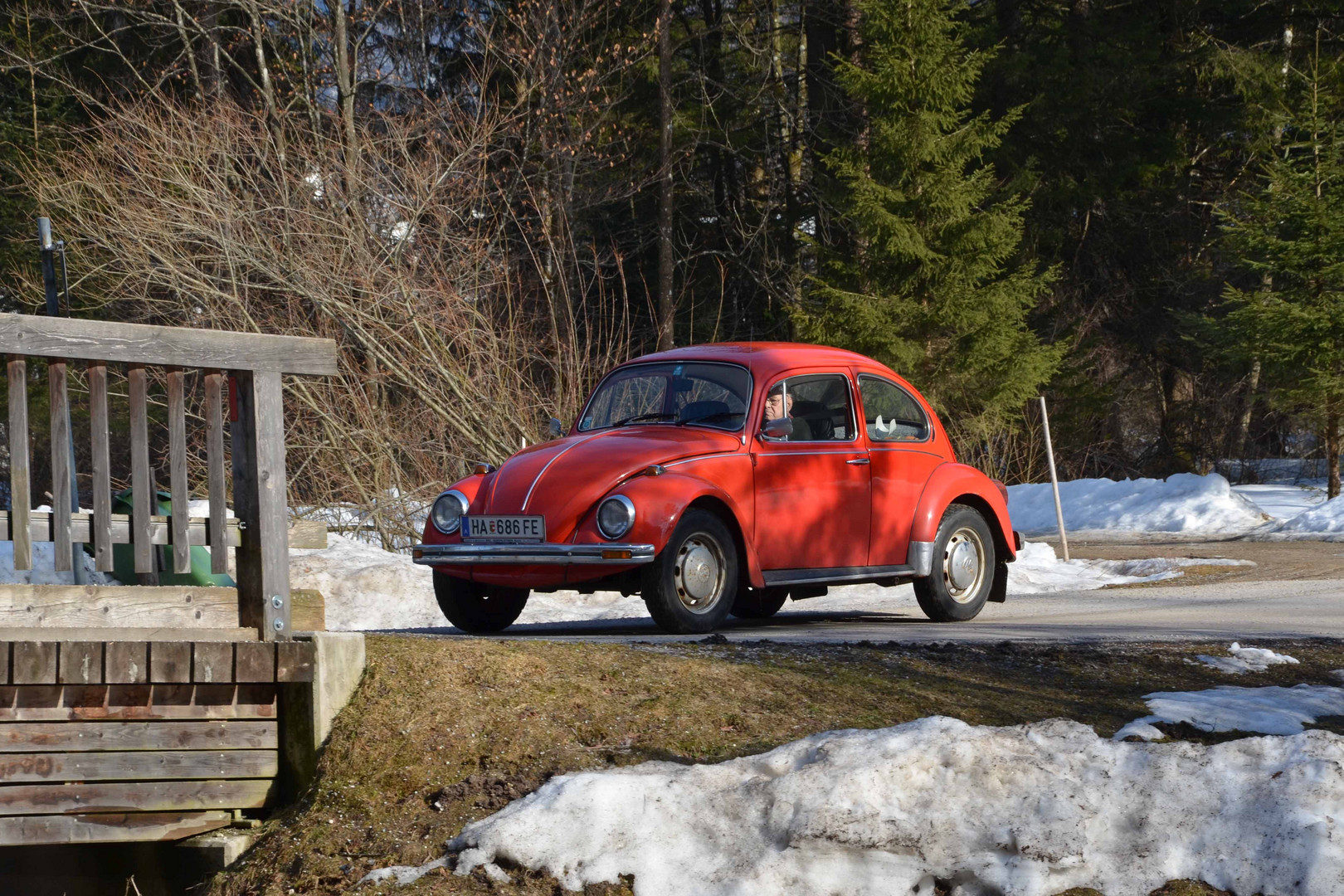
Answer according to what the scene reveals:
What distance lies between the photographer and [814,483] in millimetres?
9312

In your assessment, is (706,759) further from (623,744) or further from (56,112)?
(56,112)

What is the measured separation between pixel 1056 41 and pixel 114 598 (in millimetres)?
29147

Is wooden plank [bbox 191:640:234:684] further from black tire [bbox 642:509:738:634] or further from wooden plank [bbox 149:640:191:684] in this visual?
black tire [bbox 642:509:738:634]

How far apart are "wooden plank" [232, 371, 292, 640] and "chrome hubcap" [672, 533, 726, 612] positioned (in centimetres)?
344

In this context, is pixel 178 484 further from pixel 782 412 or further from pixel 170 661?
pixel 782 412

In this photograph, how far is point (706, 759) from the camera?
16.5ft

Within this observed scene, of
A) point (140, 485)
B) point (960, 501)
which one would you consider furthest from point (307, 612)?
point (960, 501)

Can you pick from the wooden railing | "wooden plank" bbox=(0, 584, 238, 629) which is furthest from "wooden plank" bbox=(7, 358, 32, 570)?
"wooden plank" bbox=(0, 584, 238, 629)

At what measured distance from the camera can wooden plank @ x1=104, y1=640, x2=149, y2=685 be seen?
5090mm

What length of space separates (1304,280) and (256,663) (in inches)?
809

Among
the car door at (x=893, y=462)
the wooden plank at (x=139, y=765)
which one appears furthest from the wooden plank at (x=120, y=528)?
the car door at (x=893, y=462)

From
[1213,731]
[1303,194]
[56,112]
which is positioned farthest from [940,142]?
[1213,731]

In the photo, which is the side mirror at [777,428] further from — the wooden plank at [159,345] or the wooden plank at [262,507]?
the wooden plank at [262,507]

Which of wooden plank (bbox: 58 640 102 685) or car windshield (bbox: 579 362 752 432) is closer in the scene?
wooden plank (bbox: 58 640 102 685)
